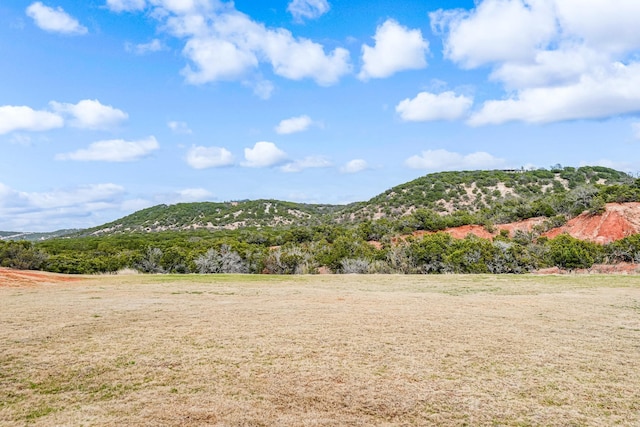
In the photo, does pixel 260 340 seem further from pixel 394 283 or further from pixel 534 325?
pixel 394 283

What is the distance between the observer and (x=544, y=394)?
750 cm

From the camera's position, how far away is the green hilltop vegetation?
34.6m

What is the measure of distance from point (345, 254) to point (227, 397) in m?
31.4

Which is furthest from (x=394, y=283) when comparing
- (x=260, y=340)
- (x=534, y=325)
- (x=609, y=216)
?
(x=609, y=216)

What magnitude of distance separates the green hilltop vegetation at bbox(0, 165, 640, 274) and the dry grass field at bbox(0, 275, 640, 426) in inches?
714

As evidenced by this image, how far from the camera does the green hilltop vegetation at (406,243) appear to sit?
3459 cm

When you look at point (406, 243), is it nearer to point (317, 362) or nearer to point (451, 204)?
point (317, 362)

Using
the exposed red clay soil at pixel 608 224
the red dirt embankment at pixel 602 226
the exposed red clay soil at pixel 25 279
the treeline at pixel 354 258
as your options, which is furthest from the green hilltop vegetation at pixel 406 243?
the exposed red clay soil at pixel 25 279

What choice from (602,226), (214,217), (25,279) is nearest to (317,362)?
(25,279)

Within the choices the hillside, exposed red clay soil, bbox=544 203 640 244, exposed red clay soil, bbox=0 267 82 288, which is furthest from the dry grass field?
the hillside

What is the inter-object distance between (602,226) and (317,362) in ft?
154

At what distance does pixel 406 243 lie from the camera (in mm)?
42125

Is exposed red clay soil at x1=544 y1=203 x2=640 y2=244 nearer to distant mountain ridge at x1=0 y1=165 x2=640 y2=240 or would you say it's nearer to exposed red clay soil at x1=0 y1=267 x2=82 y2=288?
distant mountain ridge at x1=0 y1=165 x2=640 y2=240

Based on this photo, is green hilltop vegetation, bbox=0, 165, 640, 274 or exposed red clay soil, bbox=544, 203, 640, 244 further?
exposed red clay soil, bbox=544, 203, 640, 244
